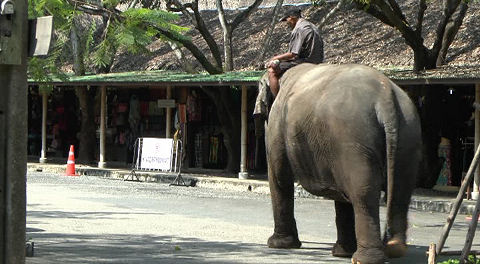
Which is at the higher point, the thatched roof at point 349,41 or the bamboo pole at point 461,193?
the thatched roof at point 349,41

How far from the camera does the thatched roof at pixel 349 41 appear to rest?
25.9 meters

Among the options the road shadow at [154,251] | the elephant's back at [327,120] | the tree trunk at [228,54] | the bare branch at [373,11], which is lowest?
the road shadow at [154,251]

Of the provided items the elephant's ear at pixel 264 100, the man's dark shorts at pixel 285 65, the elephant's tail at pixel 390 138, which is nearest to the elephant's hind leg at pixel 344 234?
the elephant's tail at pixel 390 138

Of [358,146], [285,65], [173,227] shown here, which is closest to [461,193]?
[358,146]

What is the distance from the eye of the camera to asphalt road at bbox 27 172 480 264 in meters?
12.0

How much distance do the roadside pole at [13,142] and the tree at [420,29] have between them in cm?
1533

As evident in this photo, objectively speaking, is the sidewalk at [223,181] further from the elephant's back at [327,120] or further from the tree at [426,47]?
the elephant's back at [327,120]

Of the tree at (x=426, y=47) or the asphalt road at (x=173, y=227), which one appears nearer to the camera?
the asphalt road at (x=173, y=227)

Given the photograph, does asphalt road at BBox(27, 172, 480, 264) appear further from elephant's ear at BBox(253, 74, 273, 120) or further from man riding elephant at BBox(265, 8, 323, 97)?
man riding elephant at BBox(265, 8, 323, 97)

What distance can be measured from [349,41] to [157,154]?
18.7 ft

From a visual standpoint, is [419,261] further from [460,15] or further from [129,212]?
[460,15]

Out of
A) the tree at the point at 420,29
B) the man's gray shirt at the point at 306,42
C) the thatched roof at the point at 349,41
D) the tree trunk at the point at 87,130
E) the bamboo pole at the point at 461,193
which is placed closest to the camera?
the bamboo pole at the point at 461,193

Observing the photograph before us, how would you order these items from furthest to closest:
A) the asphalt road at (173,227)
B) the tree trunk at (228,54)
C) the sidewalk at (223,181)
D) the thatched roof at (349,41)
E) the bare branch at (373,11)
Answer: the tree trunk at (228,54) < the thatched roof at (349,41) < the bare branch at (373,11) < the sidewalk at (223,181) < the asphalt road at (173,227)

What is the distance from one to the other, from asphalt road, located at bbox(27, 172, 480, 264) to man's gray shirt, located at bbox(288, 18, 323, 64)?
231 centimetres
